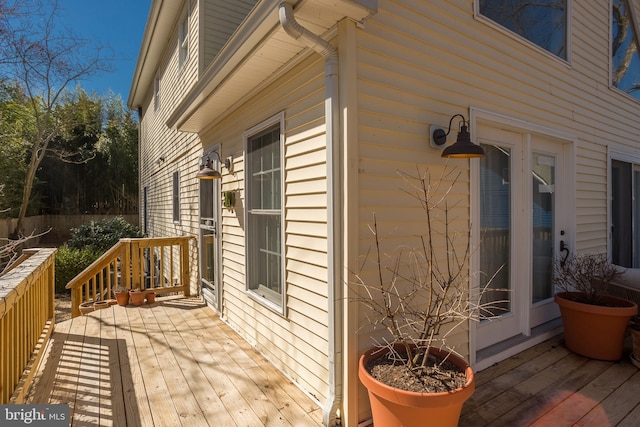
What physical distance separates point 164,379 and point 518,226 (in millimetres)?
3398

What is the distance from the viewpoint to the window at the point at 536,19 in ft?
10.4

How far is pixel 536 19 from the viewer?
11.8 feet

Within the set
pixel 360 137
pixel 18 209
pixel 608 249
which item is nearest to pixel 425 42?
pixel 360 137

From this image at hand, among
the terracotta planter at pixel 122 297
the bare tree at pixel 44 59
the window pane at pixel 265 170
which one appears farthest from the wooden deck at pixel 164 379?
the bare tree at pixel 44 59

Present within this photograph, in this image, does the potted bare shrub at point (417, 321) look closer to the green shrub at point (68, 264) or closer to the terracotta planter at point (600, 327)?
the terracotta planter at point (600, 327)

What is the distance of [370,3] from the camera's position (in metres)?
1.94

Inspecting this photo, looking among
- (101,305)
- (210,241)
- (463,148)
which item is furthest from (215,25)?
(101,305)

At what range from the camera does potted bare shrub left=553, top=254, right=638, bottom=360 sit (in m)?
2.98

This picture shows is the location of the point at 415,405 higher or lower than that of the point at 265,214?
lower

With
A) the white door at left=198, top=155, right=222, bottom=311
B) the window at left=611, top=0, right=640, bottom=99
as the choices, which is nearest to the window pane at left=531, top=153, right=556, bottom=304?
the window at left=611, top=0, right=640, bottom=99

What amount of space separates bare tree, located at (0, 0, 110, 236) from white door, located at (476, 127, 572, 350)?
1045cm

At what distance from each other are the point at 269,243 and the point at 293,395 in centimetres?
132

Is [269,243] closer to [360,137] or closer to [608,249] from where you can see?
[360,137]

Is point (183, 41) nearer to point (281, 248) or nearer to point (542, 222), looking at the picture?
point (281, 248)
